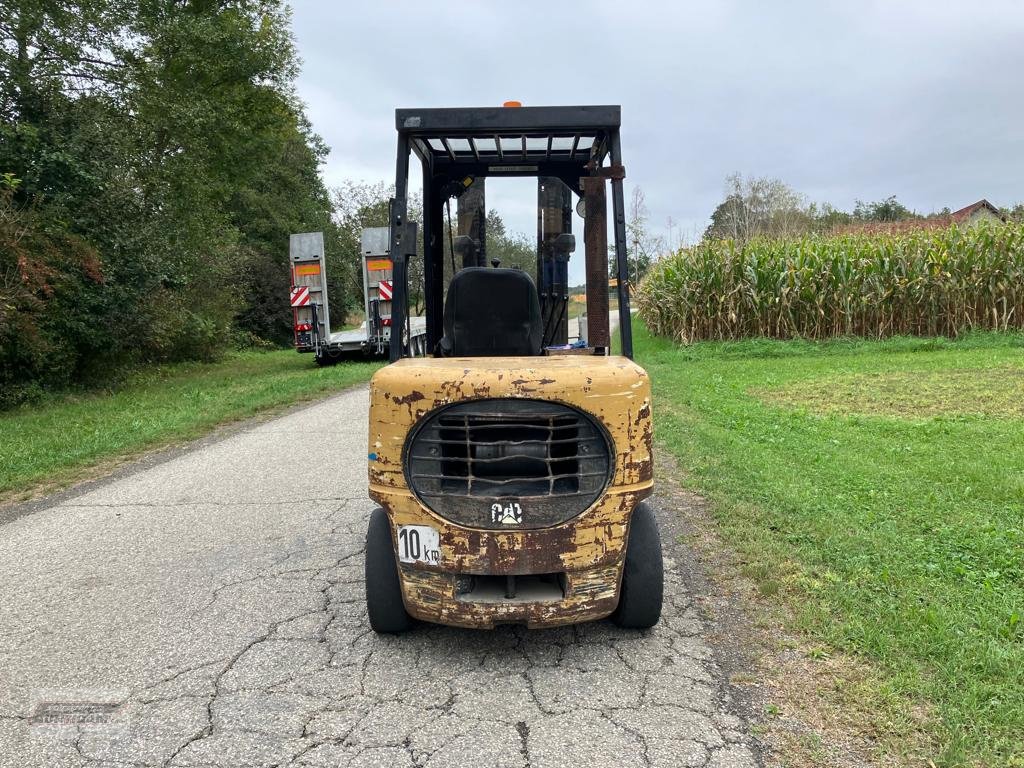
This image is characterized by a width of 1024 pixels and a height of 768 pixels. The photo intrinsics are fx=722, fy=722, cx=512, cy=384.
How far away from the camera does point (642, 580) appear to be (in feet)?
11.1

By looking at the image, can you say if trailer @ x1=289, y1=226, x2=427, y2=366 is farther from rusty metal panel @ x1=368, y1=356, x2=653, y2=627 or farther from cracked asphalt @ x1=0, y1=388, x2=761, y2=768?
rusty metal panel @ x1=368, y1=356, x2=653, y2=627

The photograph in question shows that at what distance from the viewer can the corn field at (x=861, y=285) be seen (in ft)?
51.8

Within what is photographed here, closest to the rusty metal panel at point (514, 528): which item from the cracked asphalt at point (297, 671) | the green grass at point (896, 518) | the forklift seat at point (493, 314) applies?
the cracked asphalt at point (297, 671)

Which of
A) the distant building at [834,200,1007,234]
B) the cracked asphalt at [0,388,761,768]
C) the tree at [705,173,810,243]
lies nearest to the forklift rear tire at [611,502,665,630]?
the cracked asphalt at [0,388,761,768]

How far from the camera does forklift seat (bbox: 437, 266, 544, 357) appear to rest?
4.07 metres

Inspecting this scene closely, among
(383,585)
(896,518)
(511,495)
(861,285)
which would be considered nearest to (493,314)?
(511,495)

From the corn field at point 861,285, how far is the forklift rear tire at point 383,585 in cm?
1459

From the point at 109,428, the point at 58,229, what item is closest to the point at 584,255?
the point at 109,428

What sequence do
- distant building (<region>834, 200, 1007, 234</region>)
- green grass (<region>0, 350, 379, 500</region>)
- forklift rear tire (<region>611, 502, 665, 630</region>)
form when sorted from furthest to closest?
distant building (<region>834, 200, 1007, 234</region>)
green grass (<region>0, 350, 379, 500</region>)
forklift rear tire (<region>611, 502, 665, 630</region>)

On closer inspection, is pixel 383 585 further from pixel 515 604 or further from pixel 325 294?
pixel 325 294

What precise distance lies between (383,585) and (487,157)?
2891 mm

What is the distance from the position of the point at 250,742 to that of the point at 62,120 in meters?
12.4

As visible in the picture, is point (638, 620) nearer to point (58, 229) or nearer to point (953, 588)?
point (953, 588)

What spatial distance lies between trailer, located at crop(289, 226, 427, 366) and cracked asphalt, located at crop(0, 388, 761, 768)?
40.0ft
